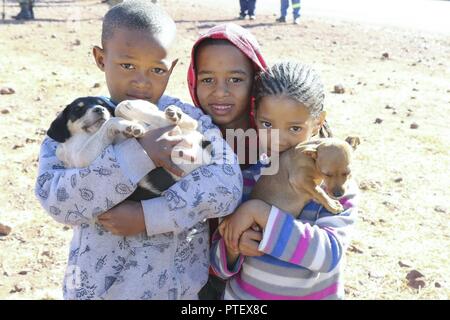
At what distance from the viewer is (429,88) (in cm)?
902

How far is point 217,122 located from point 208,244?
1.79ft

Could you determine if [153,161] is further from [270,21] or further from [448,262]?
[270,21]

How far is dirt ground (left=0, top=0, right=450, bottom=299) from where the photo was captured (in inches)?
163

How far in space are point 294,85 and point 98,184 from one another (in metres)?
0.94

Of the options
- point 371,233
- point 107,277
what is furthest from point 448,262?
point 107,277

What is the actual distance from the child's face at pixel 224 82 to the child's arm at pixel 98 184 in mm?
602

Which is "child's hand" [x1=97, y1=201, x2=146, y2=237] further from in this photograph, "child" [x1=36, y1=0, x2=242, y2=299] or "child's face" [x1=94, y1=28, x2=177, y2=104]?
"child's face" [x1=94, y1=28, x2=177, y2=104]

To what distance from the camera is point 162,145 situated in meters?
1.99

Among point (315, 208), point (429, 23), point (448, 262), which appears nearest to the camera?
point (315, 208)

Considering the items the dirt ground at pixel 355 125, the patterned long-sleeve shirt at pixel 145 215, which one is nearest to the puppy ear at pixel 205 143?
the patterned long-sleeve shirt at pixel 145 215

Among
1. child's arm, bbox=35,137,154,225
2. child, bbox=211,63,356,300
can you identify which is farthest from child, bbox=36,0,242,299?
child, bbox=211,63,356,300

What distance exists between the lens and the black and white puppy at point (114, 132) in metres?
2.00

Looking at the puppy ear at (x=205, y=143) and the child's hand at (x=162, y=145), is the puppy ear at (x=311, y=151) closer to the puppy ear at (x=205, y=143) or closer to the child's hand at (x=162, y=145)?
the puppy ear at (x=205, y=143)

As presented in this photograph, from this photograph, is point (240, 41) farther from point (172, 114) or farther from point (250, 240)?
point (250, 240)
